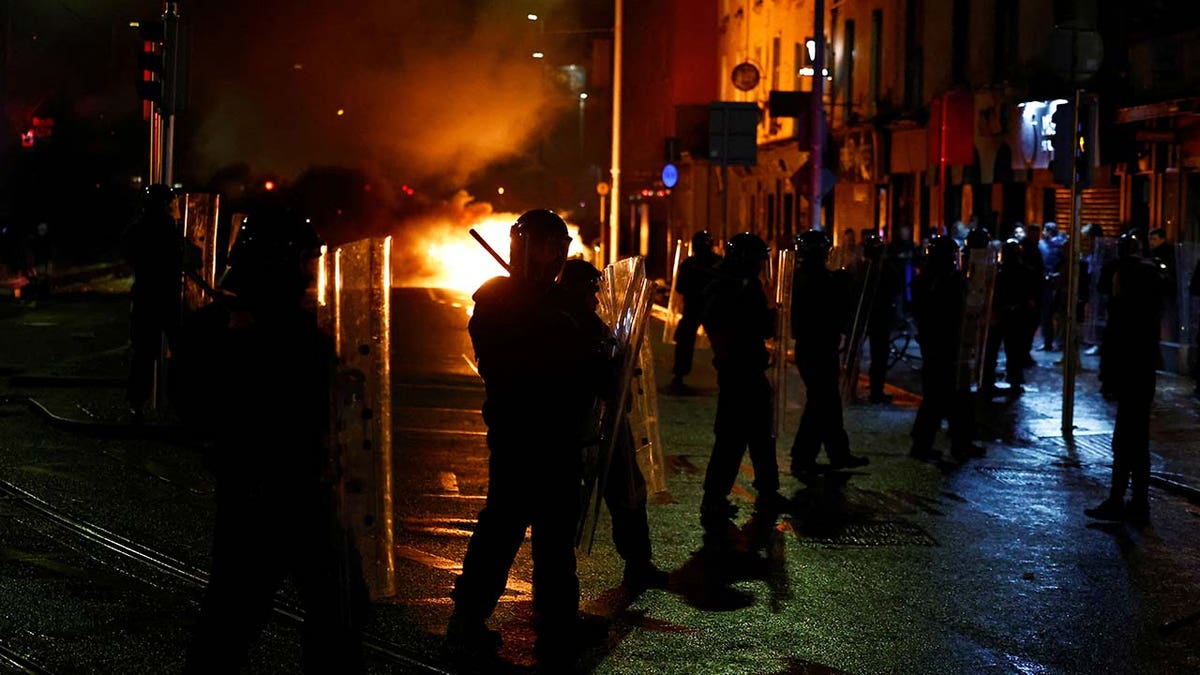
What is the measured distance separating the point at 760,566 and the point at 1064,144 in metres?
6.99

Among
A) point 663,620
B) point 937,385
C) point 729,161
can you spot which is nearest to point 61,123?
point 729,161

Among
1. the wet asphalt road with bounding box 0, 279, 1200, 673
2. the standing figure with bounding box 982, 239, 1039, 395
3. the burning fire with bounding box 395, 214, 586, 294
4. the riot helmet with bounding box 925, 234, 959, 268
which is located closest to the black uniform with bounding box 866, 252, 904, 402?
the standing figure with bounding box 982, 239, 1039, 395

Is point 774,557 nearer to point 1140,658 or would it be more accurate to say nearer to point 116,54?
point 1140,658

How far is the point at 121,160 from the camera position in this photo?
47.1 metres

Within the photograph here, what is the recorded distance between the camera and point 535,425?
5441 millimetres

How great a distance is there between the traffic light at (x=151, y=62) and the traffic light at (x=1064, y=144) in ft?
24.4

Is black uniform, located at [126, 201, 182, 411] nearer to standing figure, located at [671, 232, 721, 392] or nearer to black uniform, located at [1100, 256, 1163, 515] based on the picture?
standing figure, located at [671, 232, 721, 392]

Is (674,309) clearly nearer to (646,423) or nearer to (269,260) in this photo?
(646,423)

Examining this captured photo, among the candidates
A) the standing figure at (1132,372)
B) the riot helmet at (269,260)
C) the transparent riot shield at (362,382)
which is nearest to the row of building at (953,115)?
the standing figure at (1132,372)

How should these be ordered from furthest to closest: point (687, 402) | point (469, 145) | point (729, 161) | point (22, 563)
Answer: point (469, 145)
point (729, 161)
point (687, 402)
point (22, 563)

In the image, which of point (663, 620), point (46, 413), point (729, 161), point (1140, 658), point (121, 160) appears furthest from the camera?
point (121, 160)

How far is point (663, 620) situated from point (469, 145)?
125 ft

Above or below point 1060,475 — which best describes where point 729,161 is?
above

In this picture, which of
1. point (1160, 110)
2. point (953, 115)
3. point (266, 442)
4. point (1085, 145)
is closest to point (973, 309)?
point (1085, 145)
